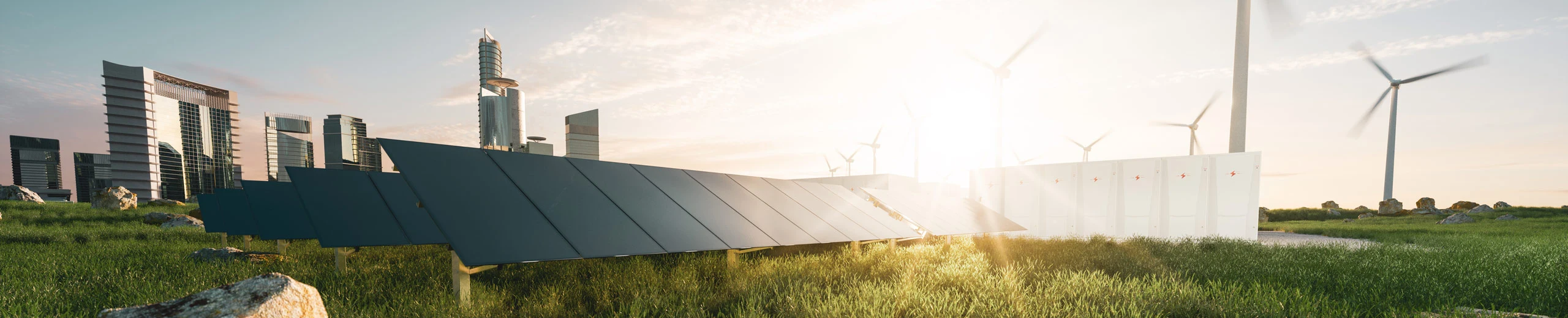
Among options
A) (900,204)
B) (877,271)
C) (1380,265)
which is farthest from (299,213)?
(1380,265)

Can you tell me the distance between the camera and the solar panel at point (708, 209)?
749 centimetres

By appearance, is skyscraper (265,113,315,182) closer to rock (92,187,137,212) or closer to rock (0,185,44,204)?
rock (0,185,44,204)

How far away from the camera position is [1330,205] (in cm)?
4953

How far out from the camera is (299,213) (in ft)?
38.3

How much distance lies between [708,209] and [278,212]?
35.8 feet

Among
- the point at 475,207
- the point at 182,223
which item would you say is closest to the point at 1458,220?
the point at 475,207

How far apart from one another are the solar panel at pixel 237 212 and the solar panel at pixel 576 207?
9.73m

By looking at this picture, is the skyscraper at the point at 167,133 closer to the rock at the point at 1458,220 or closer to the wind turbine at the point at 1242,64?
the wind turbine at the point at 1242,64

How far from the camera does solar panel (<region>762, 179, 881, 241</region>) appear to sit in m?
9.68

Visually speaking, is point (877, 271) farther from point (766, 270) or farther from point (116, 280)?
point (116, 280)

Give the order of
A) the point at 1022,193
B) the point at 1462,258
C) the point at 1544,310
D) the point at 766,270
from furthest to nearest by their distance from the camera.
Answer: the point at 1022,193 < the point at 1462,258 < the point at 766,270 < the point at 1544,310

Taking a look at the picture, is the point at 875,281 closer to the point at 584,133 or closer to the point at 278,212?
the point at 278,212

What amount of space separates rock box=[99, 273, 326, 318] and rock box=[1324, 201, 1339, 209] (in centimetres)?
6867

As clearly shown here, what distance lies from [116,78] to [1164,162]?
198 meters
